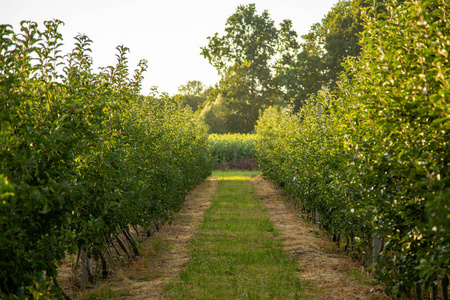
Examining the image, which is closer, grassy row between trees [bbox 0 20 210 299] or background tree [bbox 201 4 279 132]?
grassy row between trees [bbox 0 20 210 299]

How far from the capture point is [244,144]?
3366 cm

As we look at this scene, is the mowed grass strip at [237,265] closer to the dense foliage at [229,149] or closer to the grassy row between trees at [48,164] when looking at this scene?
the grassy row between trees at [48,164]

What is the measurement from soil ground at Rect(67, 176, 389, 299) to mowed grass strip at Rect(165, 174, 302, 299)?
0.72ft

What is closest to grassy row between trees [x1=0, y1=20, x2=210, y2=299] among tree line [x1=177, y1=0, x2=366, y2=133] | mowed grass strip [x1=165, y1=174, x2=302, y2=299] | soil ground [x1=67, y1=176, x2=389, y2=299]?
soil ground [x1=67, y1=176, x2=389, y2=299]

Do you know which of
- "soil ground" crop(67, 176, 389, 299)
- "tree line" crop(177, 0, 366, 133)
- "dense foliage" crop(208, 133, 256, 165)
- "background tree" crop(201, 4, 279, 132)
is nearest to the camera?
"soil ground" crop(67, 176, 389, 299)

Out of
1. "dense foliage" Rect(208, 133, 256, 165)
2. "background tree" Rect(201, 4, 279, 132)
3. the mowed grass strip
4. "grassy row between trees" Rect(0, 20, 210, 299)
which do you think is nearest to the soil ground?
the mowed grass strip

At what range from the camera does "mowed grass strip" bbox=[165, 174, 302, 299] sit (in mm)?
6008

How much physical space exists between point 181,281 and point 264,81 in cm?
4377

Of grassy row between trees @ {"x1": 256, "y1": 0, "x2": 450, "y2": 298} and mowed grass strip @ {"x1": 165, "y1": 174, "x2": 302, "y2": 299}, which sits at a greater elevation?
grassy row between trees @ {"x1": 256, "y1": 0, "x2": 450, "y2": 298}

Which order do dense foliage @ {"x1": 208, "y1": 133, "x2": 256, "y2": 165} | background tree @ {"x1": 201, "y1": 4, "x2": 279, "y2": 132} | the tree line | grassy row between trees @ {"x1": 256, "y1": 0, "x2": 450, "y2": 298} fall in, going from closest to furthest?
grassy row between trees @ {"x1": 256, "y1": 0, "x2": 450, "y2": 298}
dense foliage @ {"x1": 208, "y1": 133, "x2": 256, "y2": 165}
the tree line
background tree @ {"x1": 201, "y1": 4, "x2": 279, "y2": 132}

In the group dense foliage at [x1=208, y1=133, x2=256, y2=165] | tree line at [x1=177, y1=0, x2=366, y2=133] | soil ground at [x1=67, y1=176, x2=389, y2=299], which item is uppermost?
tree line at [x1=177, y1=0, x2=366, y2=133]

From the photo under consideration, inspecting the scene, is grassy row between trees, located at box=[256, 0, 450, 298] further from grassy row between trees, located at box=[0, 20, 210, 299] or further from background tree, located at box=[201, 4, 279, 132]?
background tree, located at box=[201, 4, 279, 132]

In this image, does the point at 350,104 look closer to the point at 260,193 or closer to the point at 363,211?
the point at 363,211

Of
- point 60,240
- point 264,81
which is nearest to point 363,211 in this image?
point 60,240
